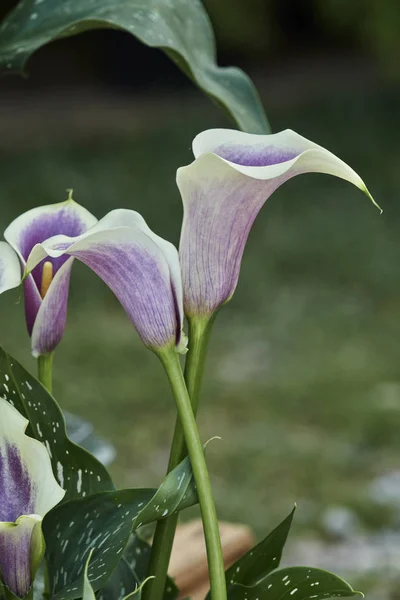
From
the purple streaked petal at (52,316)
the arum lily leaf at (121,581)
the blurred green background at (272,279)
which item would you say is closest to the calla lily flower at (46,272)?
the purple streaked petal at (52,316)

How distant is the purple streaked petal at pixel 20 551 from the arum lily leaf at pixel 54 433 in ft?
0.18

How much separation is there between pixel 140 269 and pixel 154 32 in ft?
0.76

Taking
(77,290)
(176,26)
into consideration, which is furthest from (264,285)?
(176,26)

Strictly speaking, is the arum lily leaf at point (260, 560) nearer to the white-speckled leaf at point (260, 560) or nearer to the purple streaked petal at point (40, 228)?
the white-speckled leaf at point (260, 560)

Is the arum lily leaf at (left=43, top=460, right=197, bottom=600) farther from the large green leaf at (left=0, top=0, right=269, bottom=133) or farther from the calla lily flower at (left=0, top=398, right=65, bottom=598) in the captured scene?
the large green leaf at (left=0, top=0, right=269, bottom=133)

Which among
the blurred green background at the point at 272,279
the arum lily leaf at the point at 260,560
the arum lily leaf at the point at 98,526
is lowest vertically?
the blurred green background at the point at 272,279

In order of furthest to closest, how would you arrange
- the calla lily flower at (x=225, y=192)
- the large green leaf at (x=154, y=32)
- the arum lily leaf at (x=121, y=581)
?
Answer: the large green leaf at (x=154, y=32) < the arum lily leaf at (x=121, y=581) < the calla lily flower at (x=225, y=192)

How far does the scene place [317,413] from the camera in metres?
1.89

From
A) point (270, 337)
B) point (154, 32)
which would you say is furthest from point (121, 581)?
point (270, 337)

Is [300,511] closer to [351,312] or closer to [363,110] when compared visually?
[351,312]

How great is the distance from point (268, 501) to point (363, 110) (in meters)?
2.48

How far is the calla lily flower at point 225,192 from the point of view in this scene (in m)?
0.34

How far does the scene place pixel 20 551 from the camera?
0.35 metres

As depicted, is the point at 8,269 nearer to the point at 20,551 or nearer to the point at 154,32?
the point at 20,551
